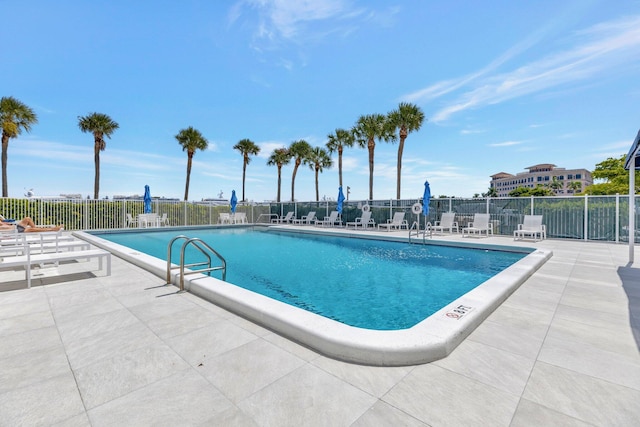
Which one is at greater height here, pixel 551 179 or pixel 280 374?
pixel 551 179

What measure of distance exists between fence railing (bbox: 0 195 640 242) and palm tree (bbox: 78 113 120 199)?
28.7 feet

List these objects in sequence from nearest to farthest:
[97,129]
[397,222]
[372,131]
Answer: [397,222] → [97,129] → [372,131]

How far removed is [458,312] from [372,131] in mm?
20708

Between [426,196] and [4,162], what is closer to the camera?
[426,196]

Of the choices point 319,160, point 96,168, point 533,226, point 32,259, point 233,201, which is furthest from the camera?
point 319,160

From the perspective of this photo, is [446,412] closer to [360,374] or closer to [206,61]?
[360,374]

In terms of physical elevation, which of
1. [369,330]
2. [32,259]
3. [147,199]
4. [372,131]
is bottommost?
[369,330]

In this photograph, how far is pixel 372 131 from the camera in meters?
22.0

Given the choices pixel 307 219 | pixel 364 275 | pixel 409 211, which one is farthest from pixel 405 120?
pixel 364 275

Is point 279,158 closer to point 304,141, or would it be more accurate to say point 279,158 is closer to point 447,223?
point 304,141

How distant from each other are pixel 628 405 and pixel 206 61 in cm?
1486

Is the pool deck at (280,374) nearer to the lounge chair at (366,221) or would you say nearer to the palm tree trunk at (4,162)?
the lounge chair at (366,221)

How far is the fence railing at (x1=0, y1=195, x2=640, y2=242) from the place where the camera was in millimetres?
9883

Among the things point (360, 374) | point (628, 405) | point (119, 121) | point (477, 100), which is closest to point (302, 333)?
point (360, 374)
